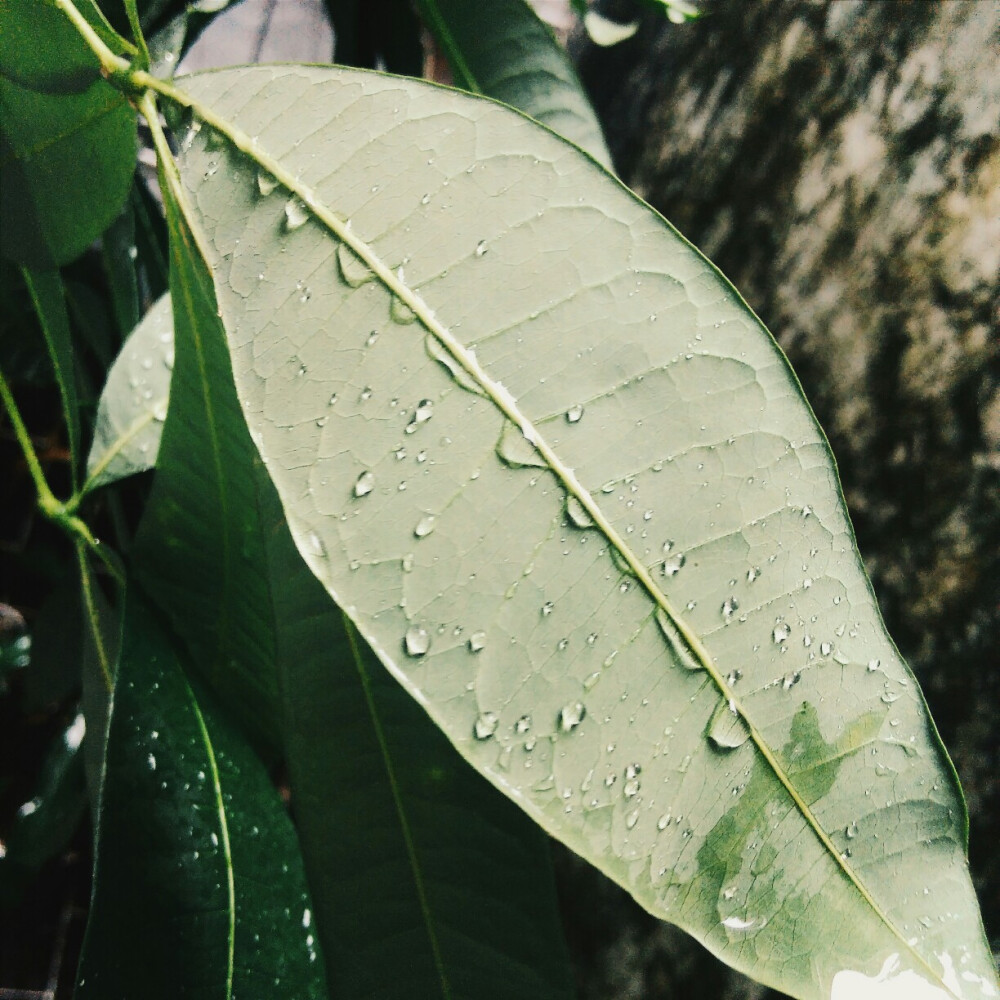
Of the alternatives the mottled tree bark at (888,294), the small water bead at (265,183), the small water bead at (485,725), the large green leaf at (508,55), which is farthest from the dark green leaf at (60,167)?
the mottled tree bark at (888,294)

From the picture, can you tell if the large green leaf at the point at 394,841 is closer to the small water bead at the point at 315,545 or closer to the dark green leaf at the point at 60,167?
the small water bead at the point at 315,545

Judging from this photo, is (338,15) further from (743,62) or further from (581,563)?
(581,563)

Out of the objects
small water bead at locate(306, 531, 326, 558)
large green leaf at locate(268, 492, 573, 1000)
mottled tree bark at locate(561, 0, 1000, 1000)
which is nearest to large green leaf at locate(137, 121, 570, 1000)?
large green leaf at locate(268, 492, 573, 1000)

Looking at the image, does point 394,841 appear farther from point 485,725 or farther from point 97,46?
point 97,46

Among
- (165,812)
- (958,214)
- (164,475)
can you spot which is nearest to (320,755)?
(165,812)

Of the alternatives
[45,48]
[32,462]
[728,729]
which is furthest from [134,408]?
[728,729]
